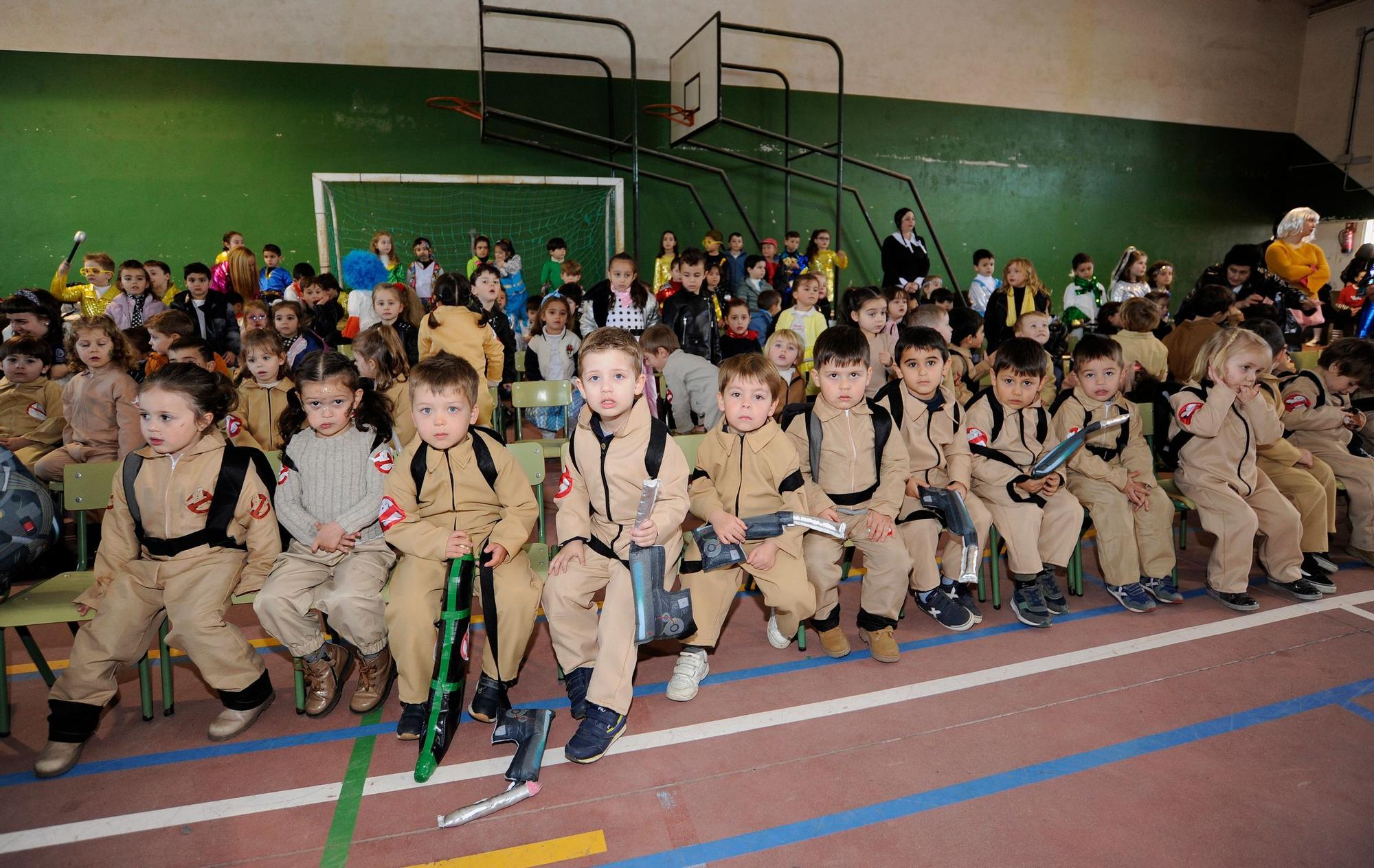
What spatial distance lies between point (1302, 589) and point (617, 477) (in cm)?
341

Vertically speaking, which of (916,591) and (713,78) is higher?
(713,78)

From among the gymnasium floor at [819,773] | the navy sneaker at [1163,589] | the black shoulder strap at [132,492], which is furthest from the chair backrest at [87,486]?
the navy sneaker at [1163,589]

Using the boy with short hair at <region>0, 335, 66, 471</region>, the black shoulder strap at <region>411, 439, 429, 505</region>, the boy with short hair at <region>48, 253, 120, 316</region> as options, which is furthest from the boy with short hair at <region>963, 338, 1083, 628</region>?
the boy with short hair at <region>48, 253, 120, 316</region>

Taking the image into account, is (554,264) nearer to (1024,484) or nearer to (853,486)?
(853,486)

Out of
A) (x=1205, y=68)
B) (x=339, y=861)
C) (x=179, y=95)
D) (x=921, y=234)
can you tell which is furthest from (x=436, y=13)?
(x=1205, y=68)

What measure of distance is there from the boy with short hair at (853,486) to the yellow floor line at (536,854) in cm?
133

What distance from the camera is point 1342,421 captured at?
3943 mm

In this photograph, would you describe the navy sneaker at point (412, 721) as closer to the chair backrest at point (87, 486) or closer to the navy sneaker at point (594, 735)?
the navy sneaker at point (594, 735)

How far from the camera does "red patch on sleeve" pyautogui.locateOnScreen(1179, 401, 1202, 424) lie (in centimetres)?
349

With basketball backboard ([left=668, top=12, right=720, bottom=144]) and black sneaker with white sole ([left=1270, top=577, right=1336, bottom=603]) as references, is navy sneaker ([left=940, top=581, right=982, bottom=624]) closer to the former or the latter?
black sneaker with white sole ([left=1270, top=577, right=1336, bottom=603])

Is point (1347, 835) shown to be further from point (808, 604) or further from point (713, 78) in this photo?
point (713, 78)

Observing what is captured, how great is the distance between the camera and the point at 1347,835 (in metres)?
1.99

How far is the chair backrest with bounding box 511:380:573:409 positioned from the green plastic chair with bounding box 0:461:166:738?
2.02 meters

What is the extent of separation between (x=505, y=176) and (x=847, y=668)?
8020 millimetres
